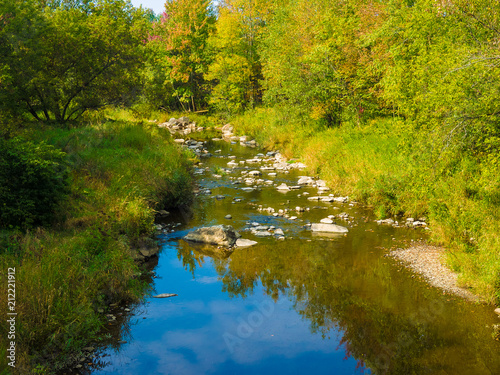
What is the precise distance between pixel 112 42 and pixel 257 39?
18383 mm

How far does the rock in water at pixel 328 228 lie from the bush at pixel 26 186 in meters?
7.11

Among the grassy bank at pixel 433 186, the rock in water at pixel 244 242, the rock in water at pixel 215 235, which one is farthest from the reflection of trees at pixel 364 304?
the grassy bank at pixel 433 186

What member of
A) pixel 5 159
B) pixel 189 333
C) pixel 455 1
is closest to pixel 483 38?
pixel 455 1

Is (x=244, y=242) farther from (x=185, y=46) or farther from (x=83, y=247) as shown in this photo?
(x=185, y=46)

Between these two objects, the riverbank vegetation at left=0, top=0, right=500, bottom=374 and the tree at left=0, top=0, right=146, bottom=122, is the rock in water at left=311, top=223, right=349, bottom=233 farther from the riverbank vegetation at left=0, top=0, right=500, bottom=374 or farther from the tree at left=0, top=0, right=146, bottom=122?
the tree at left=0, top=0, right=146, bottom=122

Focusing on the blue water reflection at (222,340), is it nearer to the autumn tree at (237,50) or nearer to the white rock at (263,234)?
the white rock at (263,234)

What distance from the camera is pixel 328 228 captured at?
39.9ft

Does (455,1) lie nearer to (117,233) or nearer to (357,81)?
(357,81)

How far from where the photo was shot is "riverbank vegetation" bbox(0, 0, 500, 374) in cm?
786

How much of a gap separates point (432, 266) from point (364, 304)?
247cm

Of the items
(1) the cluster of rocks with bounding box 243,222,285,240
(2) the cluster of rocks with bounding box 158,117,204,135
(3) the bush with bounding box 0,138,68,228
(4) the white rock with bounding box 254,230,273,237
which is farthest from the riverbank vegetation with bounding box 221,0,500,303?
(2) the cluster of rocks with bounding box 158,117,204,135

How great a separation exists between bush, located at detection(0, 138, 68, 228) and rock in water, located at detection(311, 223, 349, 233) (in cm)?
711

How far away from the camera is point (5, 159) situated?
8.30m

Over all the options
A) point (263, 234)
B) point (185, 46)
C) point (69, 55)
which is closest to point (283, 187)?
point (263, 234)
